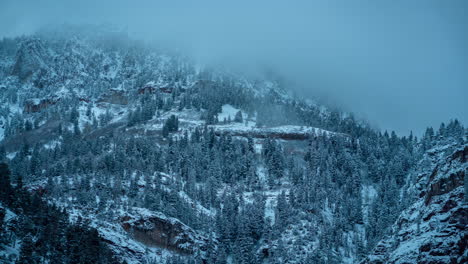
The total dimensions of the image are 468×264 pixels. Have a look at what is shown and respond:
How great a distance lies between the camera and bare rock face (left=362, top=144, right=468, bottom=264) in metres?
73.4

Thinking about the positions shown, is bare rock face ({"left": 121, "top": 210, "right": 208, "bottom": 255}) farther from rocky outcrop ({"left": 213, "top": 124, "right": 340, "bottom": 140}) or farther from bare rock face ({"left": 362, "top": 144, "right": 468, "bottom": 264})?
rocky outcrop ({"left": 213, "top": 124, "right": 340, "bottom": 140})

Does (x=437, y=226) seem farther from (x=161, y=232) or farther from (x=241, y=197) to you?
(x=241, y=197)

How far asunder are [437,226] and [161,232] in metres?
62.9

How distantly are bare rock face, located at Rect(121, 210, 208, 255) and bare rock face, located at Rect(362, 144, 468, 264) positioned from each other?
41785 mm

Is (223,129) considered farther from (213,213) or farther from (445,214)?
(445,214)

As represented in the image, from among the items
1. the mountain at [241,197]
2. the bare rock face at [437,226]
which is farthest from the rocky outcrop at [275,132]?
the bare rock face at [437,226]

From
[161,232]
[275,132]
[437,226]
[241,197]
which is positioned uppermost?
[275,132]

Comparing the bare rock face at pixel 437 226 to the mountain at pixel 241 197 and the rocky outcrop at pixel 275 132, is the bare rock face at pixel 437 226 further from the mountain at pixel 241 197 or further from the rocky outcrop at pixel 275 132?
the rocky outcrop at pixel 275 132

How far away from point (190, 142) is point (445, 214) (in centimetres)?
10553

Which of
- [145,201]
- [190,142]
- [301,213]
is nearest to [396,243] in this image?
[301,213]

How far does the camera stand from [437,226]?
79938mm

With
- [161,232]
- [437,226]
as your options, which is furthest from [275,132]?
[437,226]

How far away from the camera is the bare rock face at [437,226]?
2889 inches

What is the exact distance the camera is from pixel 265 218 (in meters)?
132
